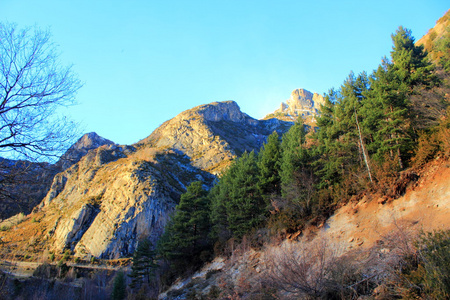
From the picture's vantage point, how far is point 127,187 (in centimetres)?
7244

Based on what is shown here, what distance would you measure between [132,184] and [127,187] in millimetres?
1813

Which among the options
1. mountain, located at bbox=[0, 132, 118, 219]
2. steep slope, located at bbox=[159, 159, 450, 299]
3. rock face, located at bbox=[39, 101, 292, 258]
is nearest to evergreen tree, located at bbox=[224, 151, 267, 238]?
steep slope, located at bbox=[159, 159, 450, 299]

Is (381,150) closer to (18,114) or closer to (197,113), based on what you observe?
(18,114)

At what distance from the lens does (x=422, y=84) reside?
19547 millimetres

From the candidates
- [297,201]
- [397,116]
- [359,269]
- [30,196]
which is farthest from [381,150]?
[30,196]

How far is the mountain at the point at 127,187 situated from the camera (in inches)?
2530

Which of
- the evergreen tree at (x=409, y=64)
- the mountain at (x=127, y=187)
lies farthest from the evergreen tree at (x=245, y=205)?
the mountain at (x=127, y=187)

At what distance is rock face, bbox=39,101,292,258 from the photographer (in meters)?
64.2

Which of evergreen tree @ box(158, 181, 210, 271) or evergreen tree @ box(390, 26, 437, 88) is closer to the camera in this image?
evergreen tree @ box(390, 26, 437, 88)

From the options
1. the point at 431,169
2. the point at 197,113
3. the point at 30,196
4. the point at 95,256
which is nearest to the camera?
the point at 30,196

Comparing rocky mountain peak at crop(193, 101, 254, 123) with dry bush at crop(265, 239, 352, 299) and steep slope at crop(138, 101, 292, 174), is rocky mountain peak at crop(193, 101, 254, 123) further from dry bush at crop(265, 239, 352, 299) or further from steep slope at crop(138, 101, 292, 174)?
dry bush at crop(265, 239, 352, 299)

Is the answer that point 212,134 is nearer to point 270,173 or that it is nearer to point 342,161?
point 270,173

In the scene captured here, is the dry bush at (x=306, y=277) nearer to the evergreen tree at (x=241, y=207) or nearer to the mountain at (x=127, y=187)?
the evergreen tree at (x=241, y=207)

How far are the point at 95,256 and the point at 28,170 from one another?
6731cm
